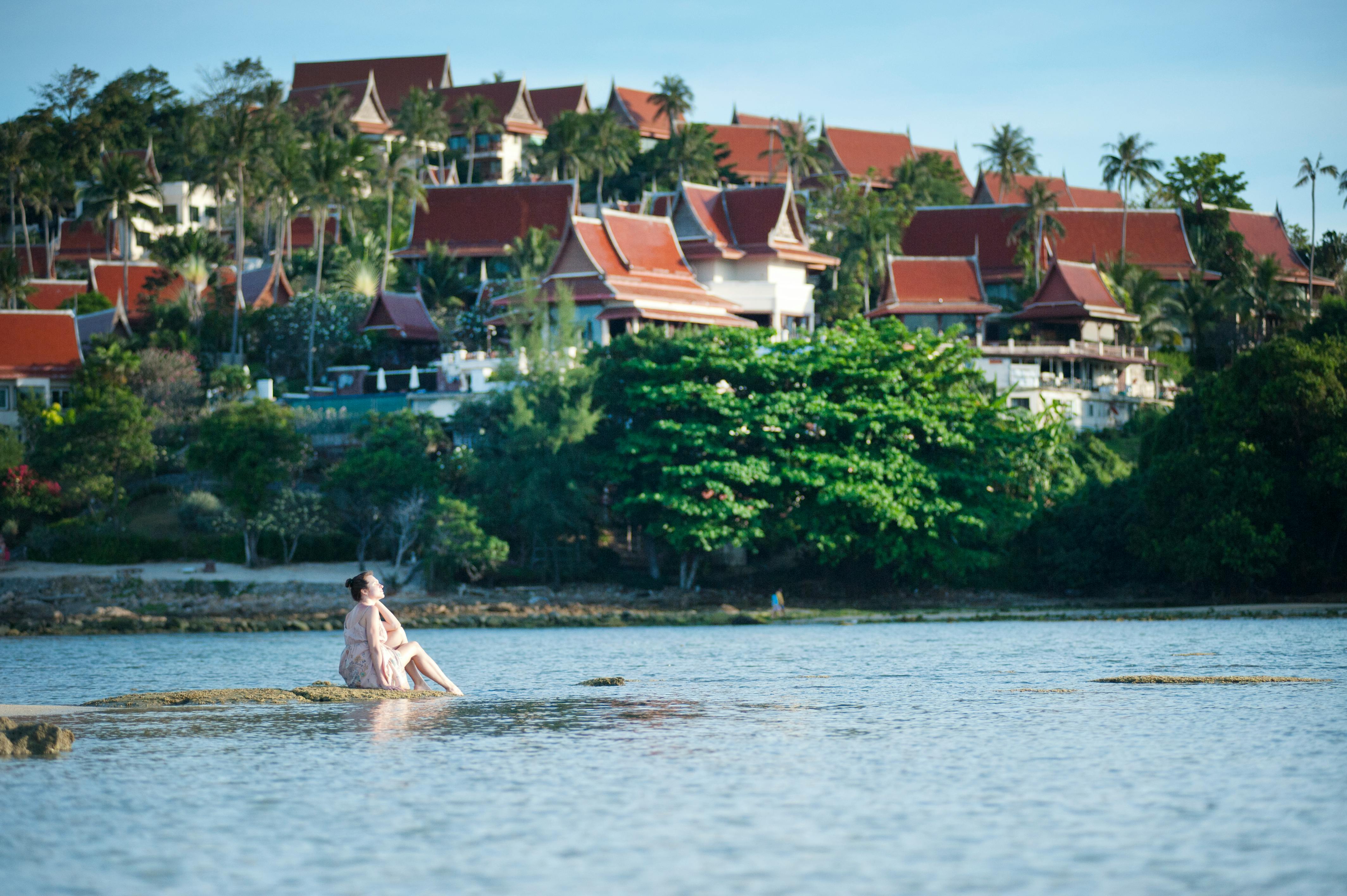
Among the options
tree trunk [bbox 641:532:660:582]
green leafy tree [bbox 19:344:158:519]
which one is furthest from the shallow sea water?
green leafy tree [bbox 19:344:158:519]

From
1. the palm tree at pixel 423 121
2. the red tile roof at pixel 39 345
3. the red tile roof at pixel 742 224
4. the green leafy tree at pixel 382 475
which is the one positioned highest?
the palm tree at pixel 423 121

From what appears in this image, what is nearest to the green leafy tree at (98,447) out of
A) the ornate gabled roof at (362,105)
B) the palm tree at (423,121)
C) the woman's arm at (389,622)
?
the woman's arm at (389,622)

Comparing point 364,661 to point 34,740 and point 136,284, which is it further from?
point 136,284

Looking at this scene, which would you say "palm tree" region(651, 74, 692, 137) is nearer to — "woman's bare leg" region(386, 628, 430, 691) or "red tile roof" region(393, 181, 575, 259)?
"red tile roof" region(393, 181, 575, 259)

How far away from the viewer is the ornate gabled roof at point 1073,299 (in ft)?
180

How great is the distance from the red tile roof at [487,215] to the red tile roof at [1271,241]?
30.9 metres

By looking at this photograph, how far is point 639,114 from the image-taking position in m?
88.0

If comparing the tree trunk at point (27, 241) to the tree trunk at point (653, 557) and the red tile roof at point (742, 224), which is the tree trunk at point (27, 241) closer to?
the red tile roof at point (742, 224)

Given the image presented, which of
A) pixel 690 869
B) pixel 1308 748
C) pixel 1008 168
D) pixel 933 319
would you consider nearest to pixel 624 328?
pixel 933 319

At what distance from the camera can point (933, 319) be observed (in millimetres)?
57750

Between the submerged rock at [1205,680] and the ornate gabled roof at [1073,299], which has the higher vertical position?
the ornate gabled roof at [1073,299]

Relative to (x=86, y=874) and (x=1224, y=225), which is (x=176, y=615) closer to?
(x=86, y=874)

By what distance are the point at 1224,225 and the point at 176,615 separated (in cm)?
4943

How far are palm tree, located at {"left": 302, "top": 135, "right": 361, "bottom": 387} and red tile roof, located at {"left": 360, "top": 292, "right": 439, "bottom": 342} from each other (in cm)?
243
